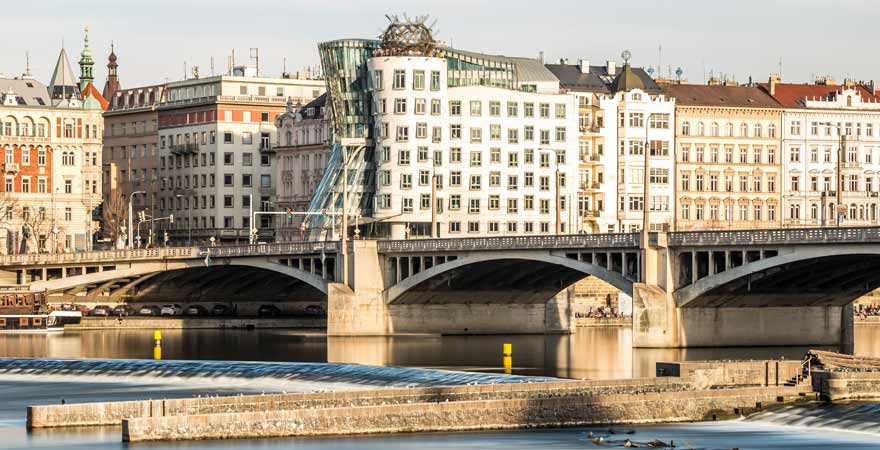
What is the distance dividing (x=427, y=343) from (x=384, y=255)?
1034cm

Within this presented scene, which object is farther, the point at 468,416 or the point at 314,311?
the point at 314,311

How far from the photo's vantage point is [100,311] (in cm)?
16712

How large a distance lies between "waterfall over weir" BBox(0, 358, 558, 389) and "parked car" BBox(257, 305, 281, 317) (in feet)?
199

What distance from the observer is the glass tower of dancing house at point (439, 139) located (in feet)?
575

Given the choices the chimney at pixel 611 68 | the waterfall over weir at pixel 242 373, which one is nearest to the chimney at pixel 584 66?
the chimney at pixel 611 68

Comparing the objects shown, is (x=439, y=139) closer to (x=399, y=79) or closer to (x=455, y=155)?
(x=455, y=155)

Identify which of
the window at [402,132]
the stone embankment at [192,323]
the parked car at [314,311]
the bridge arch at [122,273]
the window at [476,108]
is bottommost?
the stone embankment at [192,323]

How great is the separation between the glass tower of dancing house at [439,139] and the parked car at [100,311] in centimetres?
1892

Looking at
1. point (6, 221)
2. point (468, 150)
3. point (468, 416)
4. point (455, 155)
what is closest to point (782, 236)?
point (468, 416)

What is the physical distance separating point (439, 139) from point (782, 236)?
6281cm

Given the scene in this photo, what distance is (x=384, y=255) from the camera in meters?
148

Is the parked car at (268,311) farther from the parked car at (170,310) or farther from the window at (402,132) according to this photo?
the window at (402,132)

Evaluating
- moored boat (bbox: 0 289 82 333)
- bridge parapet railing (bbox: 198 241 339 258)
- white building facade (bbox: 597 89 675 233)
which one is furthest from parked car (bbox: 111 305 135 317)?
white building facade (bbox: 597 89 675 233)

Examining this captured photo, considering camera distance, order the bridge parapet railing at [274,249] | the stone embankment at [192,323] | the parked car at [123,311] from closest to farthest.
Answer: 1. the bridge parapet railing at [274,249]
2. the stone embankment at [192,323]
3. the parked car at [123,311]
